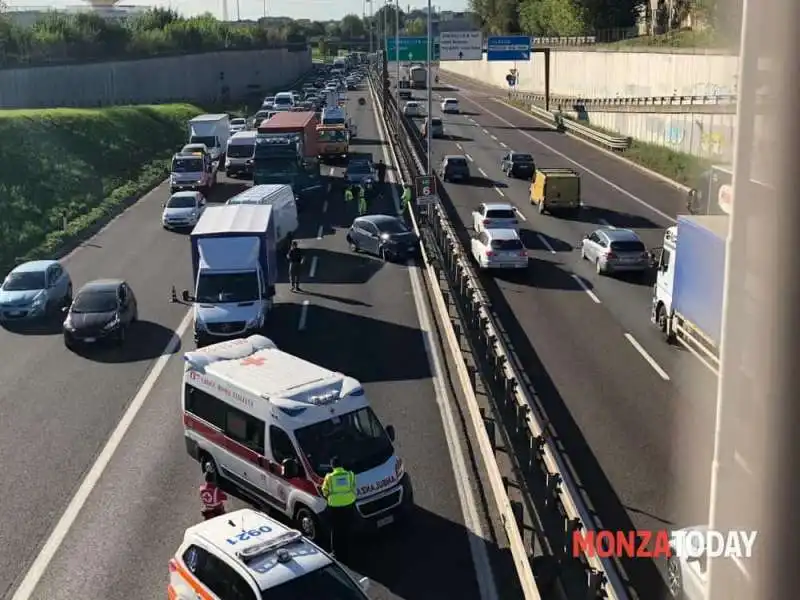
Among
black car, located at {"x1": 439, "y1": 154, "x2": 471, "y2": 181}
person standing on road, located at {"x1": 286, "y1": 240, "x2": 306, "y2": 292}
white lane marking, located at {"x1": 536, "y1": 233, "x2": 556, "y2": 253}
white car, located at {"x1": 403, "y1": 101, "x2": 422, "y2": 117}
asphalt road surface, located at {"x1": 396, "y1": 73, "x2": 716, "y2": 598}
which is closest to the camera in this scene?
asphalt road surface, located at {"x1": 396, "y1": 73, "x2": 716, "y2": 598}

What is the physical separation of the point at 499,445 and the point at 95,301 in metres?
11.4

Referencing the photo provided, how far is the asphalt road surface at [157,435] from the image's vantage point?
10.8 meters

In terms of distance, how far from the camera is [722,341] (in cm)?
219

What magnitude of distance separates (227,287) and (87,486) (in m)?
8.08

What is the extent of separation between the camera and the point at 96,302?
20719 mm

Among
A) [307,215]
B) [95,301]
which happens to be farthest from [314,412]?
[307,215]

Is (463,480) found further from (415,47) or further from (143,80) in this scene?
(143,80)

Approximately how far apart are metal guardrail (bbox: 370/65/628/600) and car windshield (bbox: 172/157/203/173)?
16.1 metres

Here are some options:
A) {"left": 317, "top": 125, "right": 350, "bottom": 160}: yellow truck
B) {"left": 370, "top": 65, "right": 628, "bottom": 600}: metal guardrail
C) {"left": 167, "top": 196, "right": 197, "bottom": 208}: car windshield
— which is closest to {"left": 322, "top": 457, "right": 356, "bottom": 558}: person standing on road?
{"left": 370, "top": 65, "right": 628, "bottom": 600}: metal guardrail

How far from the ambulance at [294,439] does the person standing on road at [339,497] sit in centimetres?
13

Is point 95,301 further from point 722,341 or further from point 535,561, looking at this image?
point 722,341

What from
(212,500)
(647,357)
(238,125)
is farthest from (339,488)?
(238,125)

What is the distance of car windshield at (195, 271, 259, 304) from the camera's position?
66.8ft

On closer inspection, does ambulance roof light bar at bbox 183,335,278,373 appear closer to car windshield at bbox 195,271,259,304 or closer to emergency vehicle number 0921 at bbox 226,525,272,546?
emergency vehicle number 0921 at bbox 226,525,272,546
